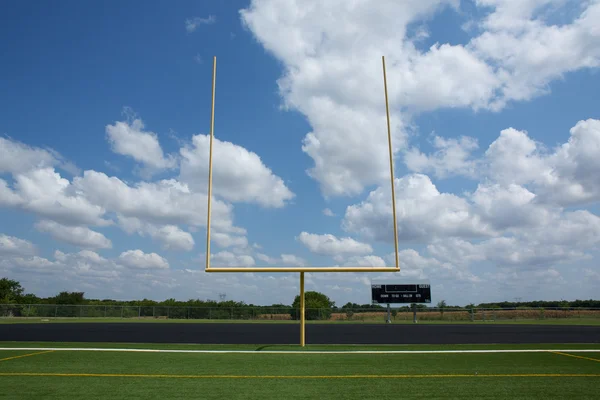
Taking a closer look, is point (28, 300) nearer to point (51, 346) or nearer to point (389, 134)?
point (51, 346)

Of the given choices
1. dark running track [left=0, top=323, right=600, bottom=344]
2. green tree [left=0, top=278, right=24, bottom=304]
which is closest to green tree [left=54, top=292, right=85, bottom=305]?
green tree [left=0, top=278, right=24, bottom=304]

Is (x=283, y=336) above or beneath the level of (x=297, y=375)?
beneath

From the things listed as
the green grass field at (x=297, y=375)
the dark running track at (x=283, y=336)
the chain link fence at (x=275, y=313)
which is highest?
the green grass field at (x=297, y=375)

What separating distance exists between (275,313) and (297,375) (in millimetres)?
29822

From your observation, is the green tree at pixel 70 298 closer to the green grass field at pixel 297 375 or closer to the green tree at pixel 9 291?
the green tree at pixel 9 291

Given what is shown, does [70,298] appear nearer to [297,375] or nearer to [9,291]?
[9,291]

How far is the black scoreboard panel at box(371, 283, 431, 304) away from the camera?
98.5ft

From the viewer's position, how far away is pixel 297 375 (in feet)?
19.9

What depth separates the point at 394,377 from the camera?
5875 mm

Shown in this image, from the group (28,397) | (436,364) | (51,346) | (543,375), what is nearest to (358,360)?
(436,364)

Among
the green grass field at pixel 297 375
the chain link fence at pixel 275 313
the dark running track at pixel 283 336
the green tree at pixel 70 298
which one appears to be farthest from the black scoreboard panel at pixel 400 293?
the green tree at pixel 70 298

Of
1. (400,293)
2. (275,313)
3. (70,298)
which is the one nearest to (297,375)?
(400,293)

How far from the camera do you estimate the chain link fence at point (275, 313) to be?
32125 mm

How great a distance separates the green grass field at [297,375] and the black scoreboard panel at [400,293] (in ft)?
71.9
